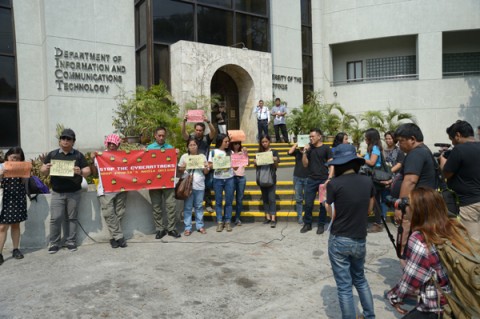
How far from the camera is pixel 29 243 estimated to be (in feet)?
22.7

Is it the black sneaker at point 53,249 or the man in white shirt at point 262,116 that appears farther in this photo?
the man in white shirt at point 262,116

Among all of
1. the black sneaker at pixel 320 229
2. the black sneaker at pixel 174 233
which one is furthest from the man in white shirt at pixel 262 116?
the black sneaker at pixel 174 233

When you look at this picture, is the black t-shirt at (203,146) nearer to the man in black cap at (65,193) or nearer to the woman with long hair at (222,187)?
the woman with long hair at (222,187)

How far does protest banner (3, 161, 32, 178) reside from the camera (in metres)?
6.20

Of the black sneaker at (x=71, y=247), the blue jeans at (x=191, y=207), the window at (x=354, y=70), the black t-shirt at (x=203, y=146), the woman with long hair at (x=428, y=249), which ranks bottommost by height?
the black sneaker at (x=71, y=247)

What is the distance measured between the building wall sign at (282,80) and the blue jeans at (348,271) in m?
15.1

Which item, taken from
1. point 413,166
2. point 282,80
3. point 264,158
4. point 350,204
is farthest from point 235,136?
point 282,80

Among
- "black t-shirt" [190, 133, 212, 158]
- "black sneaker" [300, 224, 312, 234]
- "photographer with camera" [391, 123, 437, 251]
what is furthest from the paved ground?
"black t-shirt" [190, 133, 212, 158]

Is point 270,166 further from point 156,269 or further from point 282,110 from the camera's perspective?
point 282,110

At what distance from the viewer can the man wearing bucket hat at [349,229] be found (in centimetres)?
366

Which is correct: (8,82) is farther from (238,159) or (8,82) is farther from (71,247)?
(238,159)

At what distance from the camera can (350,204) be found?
12.1ft

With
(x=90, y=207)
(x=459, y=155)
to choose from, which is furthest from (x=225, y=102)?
(x=459, y=155)

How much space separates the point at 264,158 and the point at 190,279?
344cm
